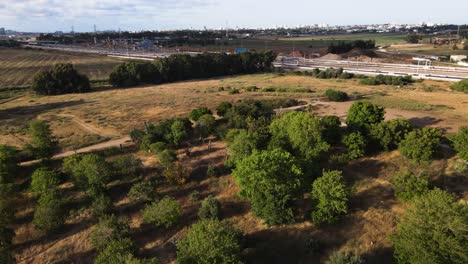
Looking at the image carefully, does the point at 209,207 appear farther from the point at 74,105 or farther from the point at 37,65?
the point at 37,65

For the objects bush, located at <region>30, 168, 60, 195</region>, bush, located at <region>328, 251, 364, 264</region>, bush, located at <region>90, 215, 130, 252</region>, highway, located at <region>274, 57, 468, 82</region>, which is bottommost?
bush, located at <region>90, 215, 130, 252</region>

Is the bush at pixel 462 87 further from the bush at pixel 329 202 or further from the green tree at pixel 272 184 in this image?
the green tree at pixel 272 184

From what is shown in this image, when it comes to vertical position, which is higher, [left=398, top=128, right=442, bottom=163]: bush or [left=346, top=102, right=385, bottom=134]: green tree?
[left=346, top=102, right=385, bottom=134]: green tree

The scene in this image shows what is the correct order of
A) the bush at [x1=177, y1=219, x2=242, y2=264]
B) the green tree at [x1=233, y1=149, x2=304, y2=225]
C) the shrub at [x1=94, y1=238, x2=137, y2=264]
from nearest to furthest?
the bush at [x1=177, y1=219, x2=242, y2=264] → the shrub at [x1=94, y1=238, x2=137, y2=264] → the green tree at [x1=233, y1=149, x2=304, y2=225]

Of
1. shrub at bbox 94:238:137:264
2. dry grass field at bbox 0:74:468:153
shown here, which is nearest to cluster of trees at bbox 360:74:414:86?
dry grass field at bbox 0:74:468:153

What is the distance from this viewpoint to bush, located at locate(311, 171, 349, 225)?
80.1 ft

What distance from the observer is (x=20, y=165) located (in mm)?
34594

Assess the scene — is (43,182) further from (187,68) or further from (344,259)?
(187,68)

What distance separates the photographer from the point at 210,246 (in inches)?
784

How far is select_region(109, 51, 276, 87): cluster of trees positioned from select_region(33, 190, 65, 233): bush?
199ft

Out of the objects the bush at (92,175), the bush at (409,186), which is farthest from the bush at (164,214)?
the bush at (409,186)

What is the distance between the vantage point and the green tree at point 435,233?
18406 millimetres

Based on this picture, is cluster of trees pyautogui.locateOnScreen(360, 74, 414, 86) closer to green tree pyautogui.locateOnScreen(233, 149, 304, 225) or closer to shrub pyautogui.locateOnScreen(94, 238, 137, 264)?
green tree pyautogui.locateOnScreen(233, 149, 304, 225)

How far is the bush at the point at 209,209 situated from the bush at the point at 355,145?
13.7 meters
